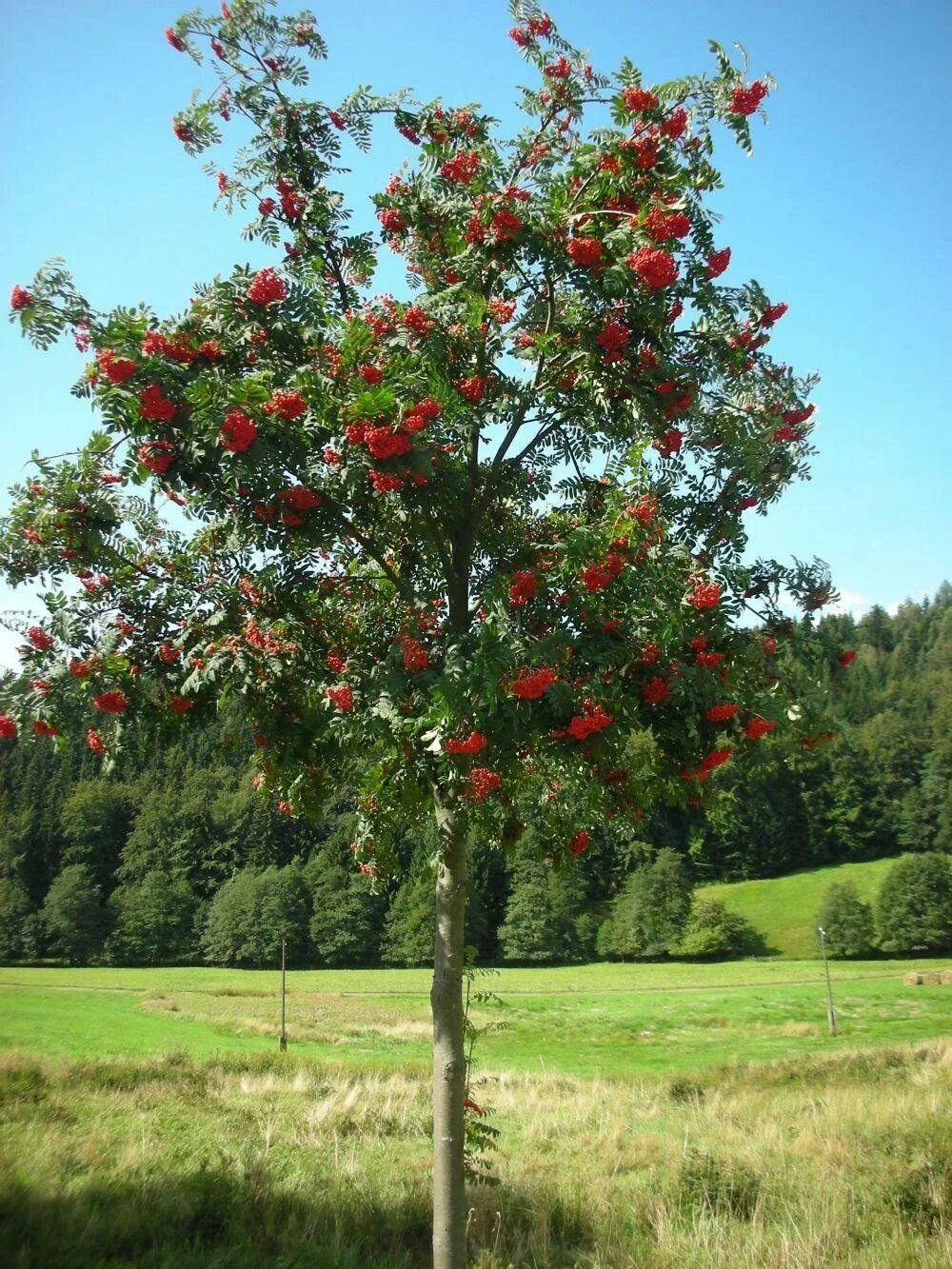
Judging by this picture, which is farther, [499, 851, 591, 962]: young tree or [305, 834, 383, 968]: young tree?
[499, 851, 591, 962]: young tree

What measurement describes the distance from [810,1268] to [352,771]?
4800 millimetres

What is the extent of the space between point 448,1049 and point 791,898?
62.5 m

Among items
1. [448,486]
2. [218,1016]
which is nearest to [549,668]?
[448,486]

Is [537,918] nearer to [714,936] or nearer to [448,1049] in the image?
[714,936]

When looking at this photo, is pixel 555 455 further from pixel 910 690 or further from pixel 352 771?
pixel 910 690

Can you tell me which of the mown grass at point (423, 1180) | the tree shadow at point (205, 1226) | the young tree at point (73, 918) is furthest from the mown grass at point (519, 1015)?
the tree shadow at point (205, 1226)

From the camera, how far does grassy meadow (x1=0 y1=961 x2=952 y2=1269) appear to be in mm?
6438

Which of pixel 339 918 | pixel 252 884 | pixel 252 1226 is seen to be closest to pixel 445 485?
pixel 252 1226

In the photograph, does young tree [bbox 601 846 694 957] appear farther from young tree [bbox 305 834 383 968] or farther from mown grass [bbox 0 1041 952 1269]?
mown grass [bbox 0 1041 952 1269]

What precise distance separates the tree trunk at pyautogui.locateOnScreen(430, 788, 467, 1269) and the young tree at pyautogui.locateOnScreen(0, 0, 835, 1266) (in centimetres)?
2

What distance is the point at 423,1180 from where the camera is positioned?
8.45 m

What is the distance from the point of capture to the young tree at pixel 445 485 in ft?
15.4

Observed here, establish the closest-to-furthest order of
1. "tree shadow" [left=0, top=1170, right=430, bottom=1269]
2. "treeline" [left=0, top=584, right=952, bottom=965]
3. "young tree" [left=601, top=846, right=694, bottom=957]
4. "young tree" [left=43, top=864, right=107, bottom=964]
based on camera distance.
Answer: "tree shadow" [left=0, top=1170, right=430, bottom=1269] < "young tree" [left=43, top=864, right=107, bottom=964] < "treeline" [left=0, top=584, right=952, bottom=965] < "young tree" [left=601, top=846, right=694, bottom=957]

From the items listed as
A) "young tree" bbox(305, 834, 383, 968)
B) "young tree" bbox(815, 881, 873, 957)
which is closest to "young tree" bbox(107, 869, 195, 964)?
"young tree" bbox(305, 834, 383, 968)
